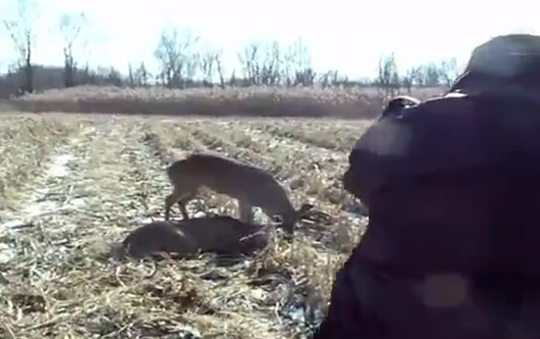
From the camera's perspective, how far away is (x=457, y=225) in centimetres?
158

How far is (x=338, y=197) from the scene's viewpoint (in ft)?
34.6

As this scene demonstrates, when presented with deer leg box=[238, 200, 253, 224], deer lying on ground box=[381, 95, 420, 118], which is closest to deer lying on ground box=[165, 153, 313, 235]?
deer leg box=[238, 200, 253, 224]

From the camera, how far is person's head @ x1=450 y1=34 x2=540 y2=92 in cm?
172

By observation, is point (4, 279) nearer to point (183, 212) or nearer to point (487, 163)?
point (183, 212)

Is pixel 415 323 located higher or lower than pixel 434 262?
lower

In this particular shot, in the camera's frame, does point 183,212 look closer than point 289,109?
Yes

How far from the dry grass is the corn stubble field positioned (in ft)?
87.5

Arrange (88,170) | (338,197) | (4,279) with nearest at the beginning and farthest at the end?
(4,279) < (338,197) < (88,170)

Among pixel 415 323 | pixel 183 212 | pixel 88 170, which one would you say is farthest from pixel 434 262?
pixel 88 170

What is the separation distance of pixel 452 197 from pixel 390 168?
0.45ft

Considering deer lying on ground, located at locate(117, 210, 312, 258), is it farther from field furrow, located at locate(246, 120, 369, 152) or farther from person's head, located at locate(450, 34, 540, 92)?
field furrow, located at locate(246, 120, 369, 152)

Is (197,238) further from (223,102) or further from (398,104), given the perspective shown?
(223,102)

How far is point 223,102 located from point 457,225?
1725 inches

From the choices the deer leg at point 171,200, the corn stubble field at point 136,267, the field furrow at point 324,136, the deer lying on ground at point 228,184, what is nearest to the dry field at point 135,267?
the corn stubble field at point 136,267
